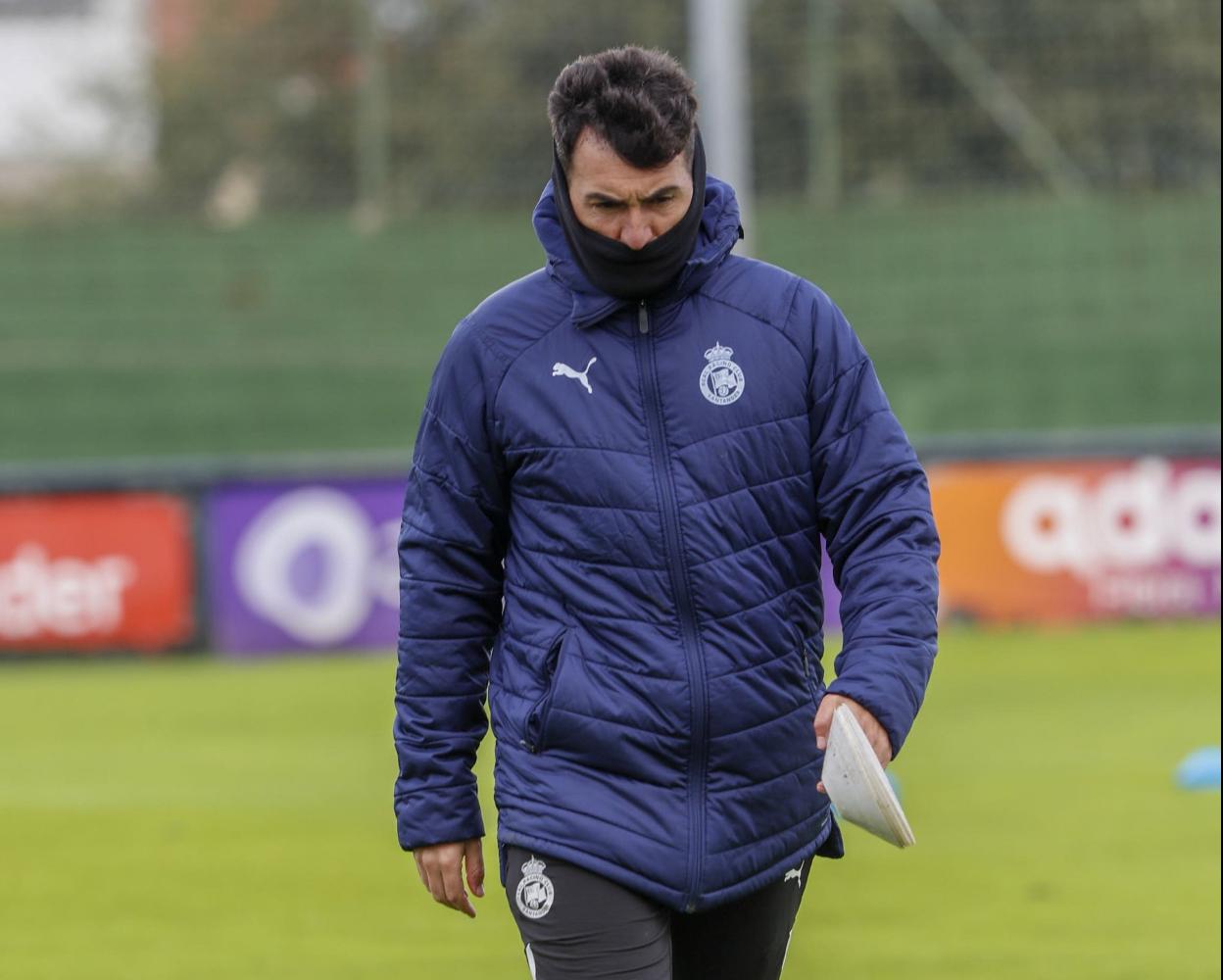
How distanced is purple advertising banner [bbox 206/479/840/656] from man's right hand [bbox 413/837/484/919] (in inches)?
420

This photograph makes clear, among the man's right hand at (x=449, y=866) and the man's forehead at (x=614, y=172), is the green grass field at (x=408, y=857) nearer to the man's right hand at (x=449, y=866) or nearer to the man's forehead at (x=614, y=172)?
the man's right hand at (x=449, y=866)

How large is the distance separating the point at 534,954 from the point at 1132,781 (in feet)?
20.8

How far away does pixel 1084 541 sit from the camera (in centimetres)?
1434

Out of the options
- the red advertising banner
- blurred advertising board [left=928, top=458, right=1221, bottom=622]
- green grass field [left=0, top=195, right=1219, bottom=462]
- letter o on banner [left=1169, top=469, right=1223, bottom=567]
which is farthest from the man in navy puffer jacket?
green grass field [left=0, top=195, right=1219, bottom=462]

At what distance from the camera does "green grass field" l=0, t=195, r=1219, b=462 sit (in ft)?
63.3

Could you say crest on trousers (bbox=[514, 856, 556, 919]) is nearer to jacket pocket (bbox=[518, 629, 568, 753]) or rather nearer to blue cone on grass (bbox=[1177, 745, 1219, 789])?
jacket pocket (bbox=[518, 629, 568, 753])

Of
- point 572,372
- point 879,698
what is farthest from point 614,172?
point 879,698

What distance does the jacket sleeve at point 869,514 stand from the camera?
3.50 meters

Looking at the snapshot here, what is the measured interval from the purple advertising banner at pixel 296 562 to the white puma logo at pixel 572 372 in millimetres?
10809

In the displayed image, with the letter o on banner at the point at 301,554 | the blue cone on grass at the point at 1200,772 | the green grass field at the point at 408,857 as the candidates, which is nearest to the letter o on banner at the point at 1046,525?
the green grass field at the point at 408,857

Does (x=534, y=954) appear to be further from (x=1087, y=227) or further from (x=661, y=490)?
(x=1087, y=227)

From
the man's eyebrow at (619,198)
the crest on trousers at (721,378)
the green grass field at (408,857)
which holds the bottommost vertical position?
the green grass field at (408,857)

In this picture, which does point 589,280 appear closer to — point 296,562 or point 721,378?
point 721,378

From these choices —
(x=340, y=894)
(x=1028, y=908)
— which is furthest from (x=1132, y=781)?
(x=340, y=894)
